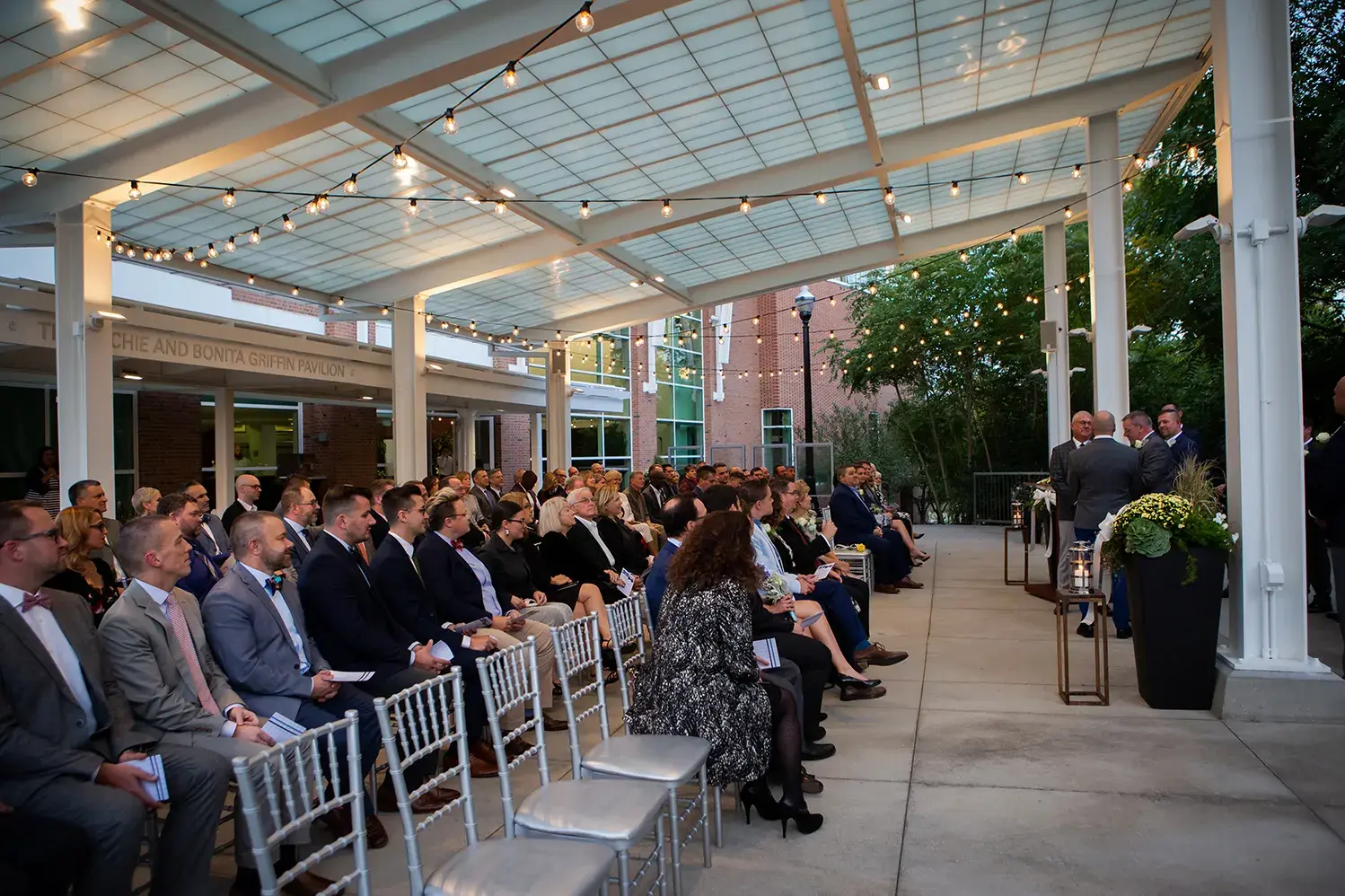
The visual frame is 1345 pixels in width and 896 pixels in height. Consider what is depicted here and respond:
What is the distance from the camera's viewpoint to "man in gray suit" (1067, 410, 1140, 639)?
7.39 metres

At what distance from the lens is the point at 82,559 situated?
4.64m

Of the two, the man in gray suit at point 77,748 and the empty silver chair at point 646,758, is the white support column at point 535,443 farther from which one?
the man in gray suit at point 77,748

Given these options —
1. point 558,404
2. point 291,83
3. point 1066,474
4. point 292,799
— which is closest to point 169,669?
point 292,799

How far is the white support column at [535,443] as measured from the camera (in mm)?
26953

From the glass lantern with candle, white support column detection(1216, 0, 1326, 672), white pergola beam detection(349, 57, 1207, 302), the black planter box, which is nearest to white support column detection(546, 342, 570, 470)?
white pergola beam detection(349, 57, 1207, 302)

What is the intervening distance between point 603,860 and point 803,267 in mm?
16645

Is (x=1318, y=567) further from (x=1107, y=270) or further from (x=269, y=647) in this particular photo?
(x=269, y=647)

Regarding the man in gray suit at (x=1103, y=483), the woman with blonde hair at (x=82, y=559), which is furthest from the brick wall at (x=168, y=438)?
the man in gray suit at (x=1103, y=483)

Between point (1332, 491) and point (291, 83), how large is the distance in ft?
25.9

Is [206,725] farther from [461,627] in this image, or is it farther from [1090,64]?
[1090,64]

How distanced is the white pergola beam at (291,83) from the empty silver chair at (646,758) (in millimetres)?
5047

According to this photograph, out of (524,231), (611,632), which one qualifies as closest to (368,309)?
(524,231)

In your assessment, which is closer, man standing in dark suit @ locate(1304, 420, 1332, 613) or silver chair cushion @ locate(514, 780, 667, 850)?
silver chair cushion @ locate(514, 780, 667, 850)

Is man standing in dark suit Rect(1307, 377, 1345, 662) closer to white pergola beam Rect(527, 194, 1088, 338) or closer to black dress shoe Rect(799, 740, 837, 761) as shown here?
black dress shoe Rect(799, 740, 837, 761)
